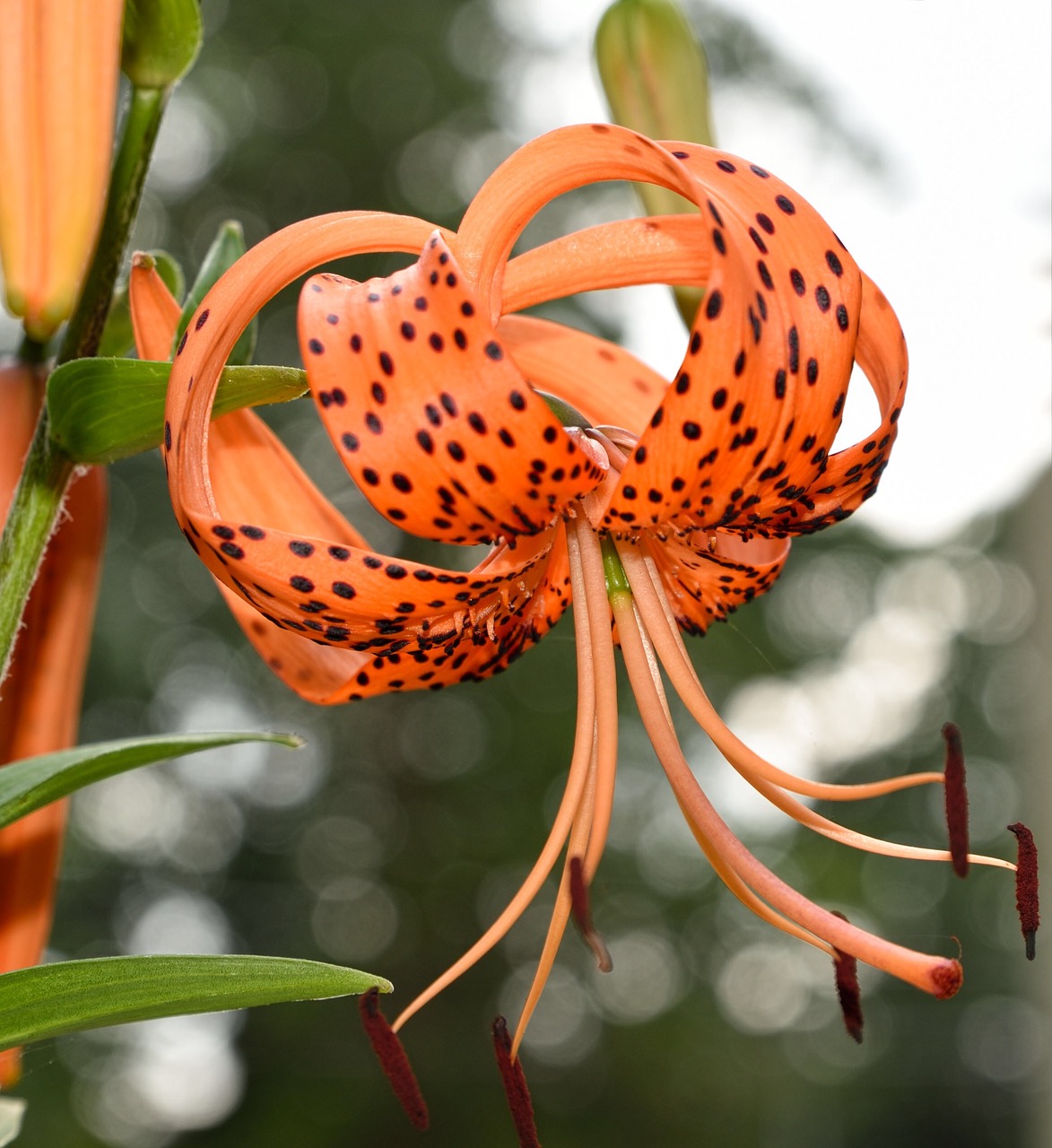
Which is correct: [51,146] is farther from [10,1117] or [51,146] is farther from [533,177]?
[10,1117]

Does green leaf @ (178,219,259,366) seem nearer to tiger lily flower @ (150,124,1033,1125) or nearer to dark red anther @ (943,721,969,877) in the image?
tiger lily flower @ (150,124,1033,1125)

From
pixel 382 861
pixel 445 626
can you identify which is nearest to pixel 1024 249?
pixel 445 626

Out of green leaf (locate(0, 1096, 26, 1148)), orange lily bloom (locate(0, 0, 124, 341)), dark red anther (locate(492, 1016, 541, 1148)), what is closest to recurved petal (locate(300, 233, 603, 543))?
orange lily bloom (locate(0, 0, 124, 341))

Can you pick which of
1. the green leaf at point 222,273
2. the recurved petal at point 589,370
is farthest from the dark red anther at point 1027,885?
the green leaf at point 222,273

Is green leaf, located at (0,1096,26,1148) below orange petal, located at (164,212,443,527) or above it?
below

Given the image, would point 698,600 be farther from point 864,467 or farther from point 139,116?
point 139,116
